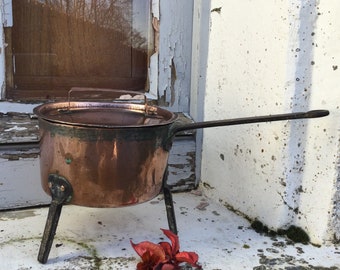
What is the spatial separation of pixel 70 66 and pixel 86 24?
0.15 metres

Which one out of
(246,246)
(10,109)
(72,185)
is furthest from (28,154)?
(246,246)

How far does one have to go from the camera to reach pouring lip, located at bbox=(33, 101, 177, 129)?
1223 mm

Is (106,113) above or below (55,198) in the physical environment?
above

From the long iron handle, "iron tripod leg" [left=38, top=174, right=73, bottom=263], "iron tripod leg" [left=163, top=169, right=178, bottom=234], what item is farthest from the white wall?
"iron tripod leg" [left=38, top=174, right=73, bottom=263]

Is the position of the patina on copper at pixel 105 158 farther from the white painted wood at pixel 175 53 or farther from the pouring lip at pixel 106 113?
the white painted wood at pixel 175 53

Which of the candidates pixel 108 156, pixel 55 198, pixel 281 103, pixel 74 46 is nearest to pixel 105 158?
pixel 108 156

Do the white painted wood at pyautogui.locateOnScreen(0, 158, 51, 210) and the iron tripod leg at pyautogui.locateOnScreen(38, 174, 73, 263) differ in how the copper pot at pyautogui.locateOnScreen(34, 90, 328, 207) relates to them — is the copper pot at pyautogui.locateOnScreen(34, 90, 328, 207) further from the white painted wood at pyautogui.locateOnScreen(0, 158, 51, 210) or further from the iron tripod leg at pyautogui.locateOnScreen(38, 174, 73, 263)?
the white painted wood at pyautogui.locateOnScreen(0, 158, 51, 210)

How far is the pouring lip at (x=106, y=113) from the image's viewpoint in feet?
4.01

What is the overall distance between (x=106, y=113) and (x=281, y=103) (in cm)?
45

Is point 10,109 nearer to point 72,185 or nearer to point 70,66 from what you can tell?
point 70,66

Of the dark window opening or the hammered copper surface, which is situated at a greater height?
the dark window opening

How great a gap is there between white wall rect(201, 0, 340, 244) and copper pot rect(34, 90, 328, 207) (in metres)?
0.13

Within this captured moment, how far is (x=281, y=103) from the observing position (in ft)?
4.19

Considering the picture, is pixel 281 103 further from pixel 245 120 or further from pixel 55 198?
pixel 55 198
